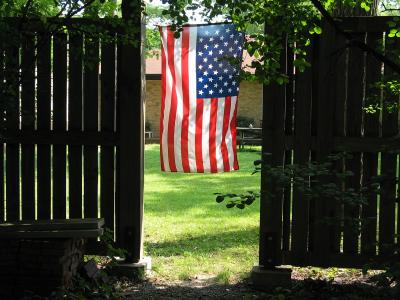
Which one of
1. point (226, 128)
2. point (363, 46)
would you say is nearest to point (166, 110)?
point (226, 128)

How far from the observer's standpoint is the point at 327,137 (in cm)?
529

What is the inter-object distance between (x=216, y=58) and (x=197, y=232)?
316 centimetres

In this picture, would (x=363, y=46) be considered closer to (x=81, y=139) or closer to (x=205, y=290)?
(x=205, y=290)

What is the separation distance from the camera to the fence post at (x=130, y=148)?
547 cm

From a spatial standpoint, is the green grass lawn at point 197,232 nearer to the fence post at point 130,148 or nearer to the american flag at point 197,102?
the fence post at point 130,148

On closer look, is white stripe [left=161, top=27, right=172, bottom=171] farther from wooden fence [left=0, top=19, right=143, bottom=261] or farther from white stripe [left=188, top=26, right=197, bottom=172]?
wooden fence [left=0, top=19, right=143, bottom=261]

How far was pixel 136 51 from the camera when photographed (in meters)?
5.46

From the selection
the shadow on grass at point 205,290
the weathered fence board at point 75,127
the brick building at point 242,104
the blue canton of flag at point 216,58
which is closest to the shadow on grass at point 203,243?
the shadow on grass at point 205,290

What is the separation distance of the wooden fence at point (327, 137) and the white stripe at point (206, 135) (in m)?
0.84

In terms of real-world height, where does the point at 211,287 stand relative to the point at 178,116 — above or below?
below

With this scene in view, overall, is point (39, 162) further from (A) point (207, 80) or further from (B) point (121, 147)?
(A) point (207, 80)

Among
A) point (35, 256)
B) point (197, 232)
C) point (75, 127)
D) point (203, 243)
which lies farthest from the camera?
point (197, 232)

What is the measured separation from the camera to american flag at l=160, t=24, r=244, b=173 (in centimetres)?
584

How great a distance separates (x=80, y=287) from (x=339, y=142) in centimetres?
290
